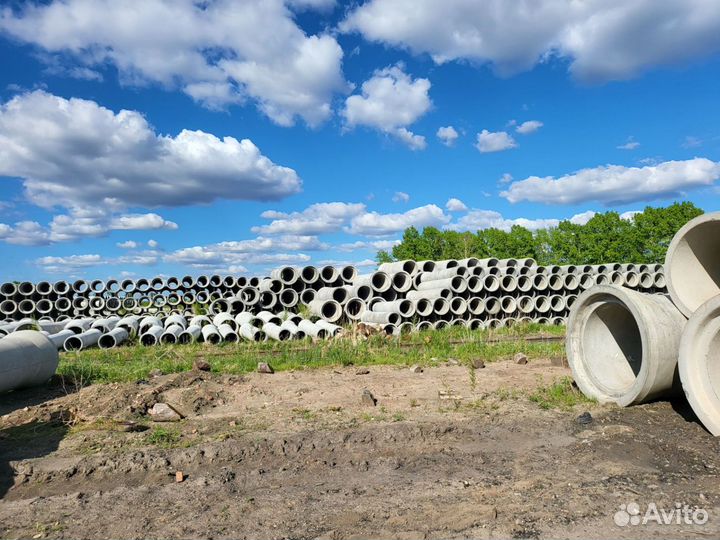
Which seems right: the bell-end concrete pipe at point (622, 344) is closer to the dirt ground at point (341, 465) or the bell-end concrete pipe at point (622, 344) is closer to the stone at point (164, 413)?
the dirt ground at point (341, 465)

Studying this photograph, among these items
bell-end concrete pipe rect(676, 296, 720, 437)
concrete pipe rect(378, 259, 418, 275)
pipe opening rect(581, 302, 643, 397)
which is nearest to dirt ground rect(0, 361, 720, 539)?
bell-end concrete pipe rect(676, 296, 720, 437)

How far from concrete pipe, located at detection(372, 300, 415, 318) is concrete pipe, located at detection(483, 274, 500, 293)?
2.33m

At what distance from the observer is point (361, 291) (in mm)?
13789

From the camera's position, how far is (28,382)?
7.18 meters

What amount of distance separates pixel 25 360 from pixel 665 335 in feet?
25.5

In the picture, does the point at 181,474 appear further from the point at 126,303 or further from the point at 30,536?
the point at 126,303

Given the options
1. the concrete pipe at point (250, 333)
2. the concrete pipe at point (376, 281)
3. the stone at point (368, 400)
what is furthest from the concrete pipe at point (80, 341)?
the stone at point (368, 400)

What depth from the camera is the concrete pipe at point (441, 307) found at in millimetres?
13375

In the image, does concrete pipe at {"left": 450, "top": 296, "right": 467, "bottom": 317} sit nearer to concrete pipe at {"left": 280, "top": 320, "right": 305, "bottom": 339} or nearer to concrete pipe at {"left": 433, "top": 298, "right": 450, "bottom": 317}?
concrete pipe at {"left": 433, "top": 298, "right": 450, "bottom": 317}

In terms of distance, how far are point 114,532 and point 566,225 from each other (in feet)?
99.9

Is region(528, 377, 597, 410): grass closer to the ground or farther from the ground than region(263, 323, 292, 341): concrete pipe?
closer to the ground

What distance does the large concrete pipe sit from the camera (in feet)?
43.4

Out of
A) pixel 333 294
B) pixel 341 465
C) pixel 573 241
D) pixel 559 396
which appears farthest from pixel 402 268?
pixel 573 241

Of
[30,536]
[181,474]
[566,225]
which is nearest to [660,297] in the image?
[181,474]
